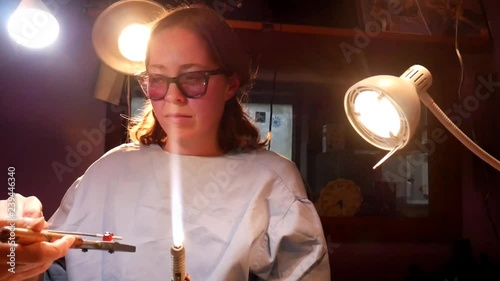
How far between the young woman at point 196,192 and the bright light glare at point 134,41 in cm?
10

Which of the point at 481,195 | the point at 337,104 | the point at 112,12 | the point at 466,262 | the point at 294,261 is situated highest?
the point at 112,12

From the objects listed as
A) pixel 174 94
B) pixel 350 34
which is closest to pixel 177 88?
pixel 174 94

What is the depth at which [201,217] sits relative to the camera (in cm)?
116

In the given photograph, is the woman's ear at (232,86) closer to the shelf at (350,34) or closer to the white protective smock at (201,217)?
the white protective smock at (201,217)

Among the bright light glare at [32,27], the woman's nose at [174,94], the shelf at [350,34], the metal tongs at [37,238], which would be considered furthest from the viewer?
the shelf at [350,34]

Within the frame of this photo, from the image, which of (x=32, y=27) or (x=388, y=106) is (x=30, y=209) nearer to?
(x=32, y=27)

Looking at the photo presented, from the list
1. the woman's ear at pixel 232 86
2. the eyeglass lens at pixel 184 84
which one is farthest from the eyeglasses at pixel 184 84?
the woman's ear at pixel 232 86

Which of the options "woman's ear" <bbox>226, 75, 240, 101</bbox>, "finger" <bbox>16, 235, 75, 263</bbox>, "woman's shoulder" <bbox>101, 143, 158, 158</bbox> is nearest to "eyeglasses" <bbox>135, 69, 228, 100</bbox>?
"woman's ear" <bbox>226, 75, 240, 101</bbox>

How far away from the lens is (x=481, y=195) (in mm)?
1887

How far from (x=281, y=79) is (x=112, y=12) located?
2.73 feet

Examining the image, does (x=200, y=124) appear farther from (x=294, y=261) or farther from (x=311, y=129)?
(x=311, y=129)

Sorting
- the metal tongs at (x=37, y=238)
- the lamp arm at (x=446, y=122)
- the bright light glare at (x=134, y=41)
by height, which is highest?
the bright light glare at (x=134, y=41)

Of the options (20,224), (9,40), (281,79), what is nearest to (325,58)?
(281,79)

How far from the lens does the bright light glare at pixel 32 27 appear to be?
3.94 ft
